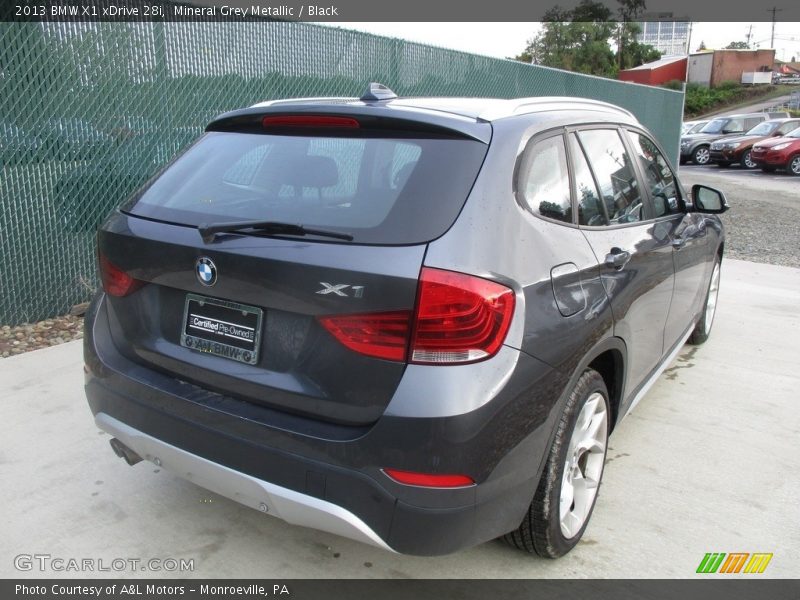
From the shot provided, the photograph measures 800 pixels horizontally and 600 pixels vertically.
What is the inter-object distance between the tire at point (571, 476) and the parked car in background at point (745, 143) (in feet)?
77.0

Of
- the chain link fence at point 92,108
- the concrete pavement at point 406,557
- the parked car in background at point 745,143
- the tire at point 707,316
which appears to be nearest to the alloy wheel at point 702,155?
the parked car in background at point 745,143

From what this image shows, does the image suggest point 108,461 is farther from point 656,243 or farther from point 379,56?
point 379,56

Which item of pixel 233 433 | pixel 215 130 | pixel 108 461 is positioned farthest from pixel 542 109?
pixel 108 461

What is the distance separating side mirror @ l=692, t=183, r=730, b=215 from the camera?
4102mm

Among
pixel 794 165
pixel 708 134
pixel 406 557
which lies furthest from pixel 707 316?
pixel 708 134

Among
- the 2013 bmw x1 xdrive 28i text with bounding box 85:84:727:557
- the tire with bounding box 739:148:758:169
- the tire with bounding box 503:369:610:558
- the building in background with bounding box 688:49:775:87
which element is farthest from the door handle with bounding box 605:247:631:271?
the building in background with bounding box 688:49:775:87

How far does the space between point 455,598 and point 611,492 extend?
1078 mm

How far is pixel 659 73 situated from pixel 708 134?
3429cm

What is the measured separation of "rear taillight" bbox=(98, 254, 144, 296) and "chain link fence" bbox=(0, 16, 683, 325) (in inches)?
115

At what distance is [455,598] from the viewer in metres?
2.49

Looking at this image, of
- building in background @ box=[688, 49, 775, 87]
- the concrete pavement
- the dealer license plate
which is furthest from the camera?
building in background @ box=[688, 49, 775, 87]

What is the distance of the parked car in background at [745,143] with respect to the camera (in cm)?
2377

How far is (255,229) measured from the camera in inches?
89.3

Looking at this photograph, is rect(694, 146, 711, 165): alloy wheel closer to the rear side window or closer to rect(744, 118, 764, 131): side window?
the rear side window
